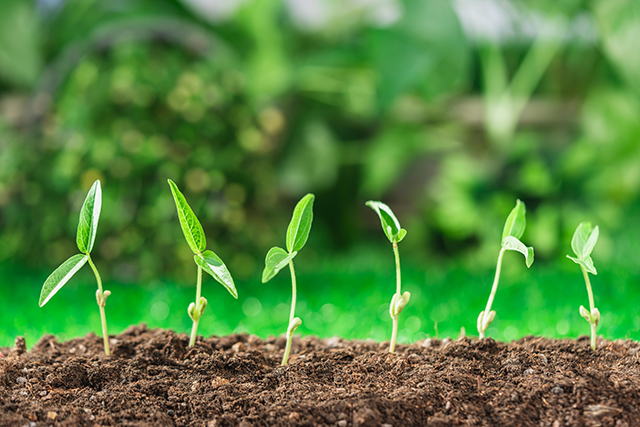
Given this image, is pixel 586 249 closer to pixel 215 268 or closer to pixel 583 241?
pixel 583 241

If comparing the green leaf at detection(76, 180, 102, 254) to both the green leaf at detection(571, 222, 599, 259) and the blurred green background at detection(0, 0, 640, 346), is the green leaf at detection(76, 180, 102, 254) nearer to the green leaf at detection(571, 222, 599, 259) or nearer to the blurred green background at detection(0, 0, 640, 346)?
the blurred green background at detection(0, 0, 640, 346)

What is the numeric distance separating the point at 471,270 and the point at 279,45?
4.20 feet

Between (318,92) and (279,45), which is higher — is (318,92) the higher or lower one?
the lower one

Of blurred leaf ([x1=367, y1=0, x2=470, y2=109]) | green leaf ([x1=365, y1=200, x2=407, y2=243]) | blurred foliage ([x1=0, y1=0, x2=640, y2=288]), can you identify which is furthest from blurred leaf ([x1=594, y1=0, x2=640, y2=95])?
green leaf ([x1=365, y1=200, x2=407, y2=243])

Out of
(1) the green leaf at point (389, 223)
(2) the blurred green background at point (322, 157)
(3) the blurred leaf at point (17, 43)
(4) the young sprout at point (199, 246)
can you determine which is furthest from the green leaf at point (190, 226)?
(3) the blurred leaf at point (17, 43)

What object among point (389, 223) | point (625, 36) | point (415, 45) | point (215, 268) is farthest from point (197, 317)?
point (625, 36)

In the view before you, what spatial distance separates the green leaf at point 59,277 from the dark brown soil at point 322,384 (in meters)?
0.10

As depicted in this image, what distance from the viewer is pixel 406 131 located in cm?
228

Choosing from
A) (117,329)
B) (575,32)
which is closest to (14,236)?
(117,329)

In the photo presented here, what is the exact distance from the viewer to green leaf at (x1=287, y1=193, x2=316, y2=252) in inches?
25.5

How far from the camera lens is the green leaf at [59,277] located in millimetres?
607

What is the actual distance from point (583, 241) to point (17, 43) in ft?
7.02

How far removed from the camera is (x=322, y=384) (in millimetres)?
631

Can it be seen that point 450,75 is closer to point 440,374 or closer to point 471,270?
point 471,270
